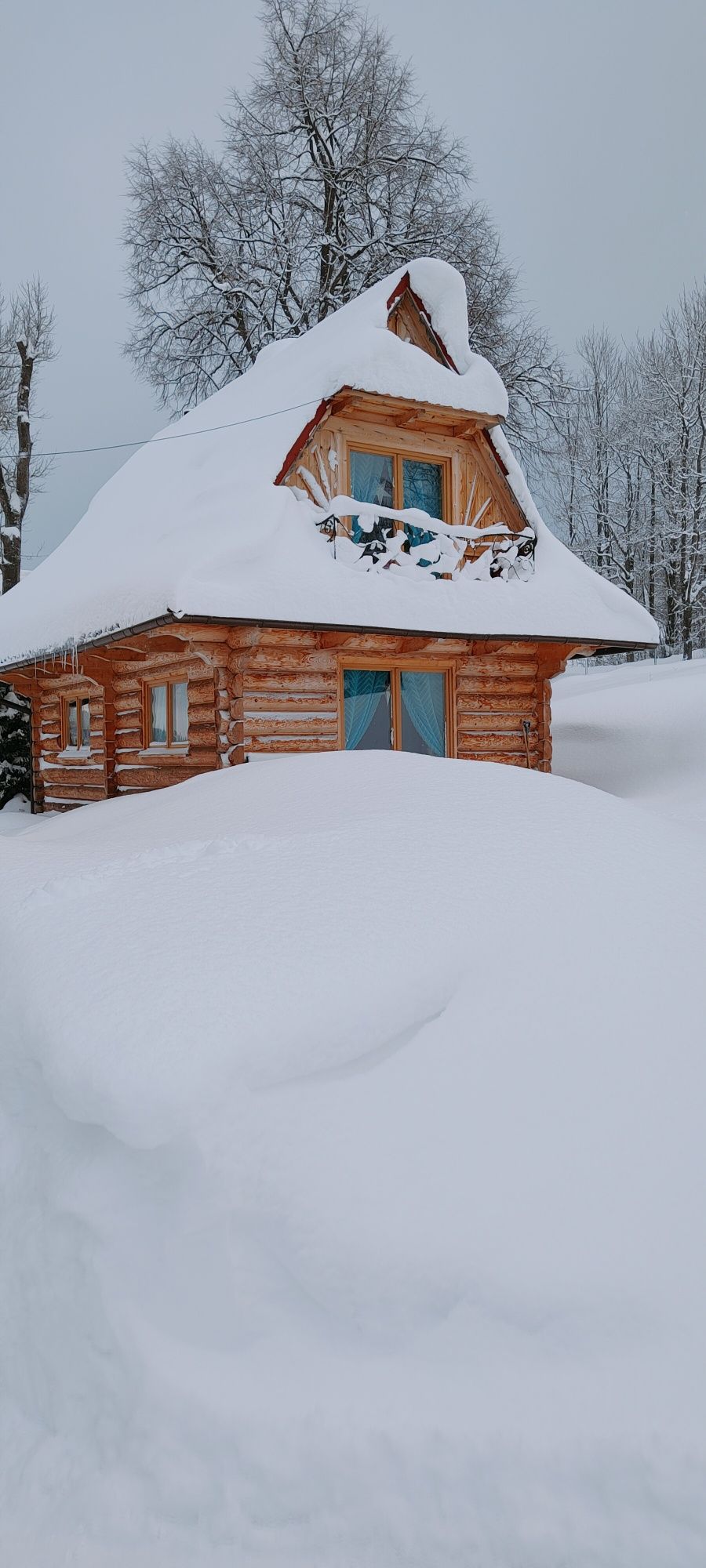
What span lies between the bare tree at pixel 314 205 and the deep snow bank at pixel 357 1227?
18744 millimetres

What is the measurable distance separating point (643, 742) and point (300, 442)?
604cm

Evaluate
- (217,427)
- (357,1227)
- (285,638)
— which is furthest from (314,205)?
(357,1227)

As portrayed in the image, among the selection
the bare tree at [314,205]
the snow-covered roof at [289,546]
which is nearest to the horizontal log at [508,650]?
the snow-covered roof at [289,546]

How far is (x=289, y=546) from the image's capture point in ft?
31.9

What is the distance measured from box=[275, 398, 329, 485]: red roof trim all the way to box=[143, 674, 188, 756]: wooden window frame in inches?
91.0

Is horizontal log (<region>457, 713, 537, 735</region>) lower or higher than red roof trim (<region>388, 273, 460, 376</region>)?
lower

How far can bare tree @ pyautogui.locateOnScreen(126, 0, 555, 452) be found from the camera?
19.2m

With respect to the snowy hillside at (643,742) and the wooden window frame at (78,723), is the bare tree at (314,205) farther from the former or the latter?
the wooden window frame at (78,723)

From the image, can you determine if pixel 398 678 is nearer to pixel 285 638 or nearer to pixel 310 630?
pixel 285 638

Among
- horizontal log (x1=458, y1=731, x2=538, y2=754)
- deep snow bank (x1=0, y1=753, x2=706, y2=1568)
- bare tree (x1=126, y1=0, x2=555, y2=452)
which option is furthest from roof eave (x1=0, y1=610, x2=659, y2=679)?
bare tree (x1=126, y1=0, x2=555, y2=452)

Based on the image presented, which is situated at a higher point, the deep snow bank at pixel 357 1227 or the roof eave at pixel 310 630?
the roof eave at pixel 310 630

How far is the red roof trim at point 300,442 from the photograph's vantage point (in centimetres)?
1016

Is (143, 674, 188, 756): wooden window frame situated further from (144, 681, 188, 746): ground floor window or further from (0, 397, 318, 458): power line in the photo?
(0, 397, 318, 458): power line

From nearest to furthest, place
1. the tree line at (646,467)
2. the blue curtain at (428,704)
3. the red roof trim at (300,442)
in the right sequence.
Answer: the red roof trim at (300,442) → the blue curtain at (428,704) → the tree line at (646,467)
